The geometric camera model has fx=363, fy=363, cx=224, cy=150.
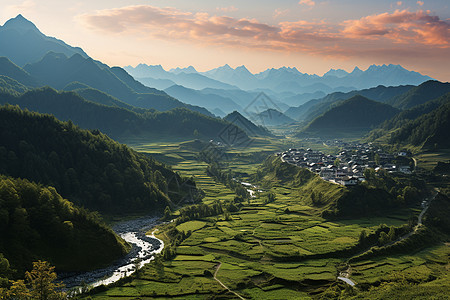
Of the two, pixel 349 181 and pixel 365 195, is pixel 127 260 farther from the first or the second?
pixel 349 181

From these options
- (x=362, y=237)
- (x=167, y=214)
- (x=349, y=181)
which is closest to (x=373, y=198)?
(x=349, y=181)

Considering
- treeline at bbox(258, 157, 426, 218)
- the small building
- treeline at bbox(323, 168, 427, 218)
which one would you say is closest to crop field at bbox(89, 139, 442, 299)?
treeline at bbox(323, 168, 427, 218)

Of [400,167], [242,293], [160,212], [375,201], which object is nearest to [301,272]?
[242,293]

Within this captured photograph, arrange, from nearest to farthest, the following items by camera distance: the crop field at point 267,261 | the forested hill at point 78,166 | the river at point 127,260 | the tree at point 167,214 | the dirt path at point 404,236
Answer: the crop field at point 267,261, the dirt path at point 404,236, the river at point 127,260, the tree at point 167,214, the forested hill at point 78,166

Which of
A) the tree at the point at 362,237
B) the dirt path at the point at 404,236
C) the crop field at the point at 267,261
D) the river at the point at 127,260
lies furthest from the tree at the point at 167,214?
the dirt path at the point at 404,236

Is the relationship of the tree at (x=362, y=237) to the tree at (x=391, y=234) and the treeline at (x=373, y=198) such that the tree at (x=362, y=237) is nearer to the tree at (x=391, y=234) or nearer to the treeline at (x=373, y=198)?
the tree at (x=391, y=234)

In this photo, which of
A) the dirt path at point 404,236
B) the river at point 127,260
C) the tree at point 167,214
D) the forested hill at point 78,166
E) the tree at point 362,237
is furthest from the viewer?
the forested hill at point 78,166

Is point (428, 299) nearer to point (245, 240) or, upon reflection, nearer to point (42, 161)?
point (245, 240)

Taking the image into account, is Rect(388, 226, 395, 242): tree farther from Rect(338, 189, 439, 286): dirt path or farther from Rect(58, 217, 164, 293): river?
Rect(58, 217, 164, 293): river
